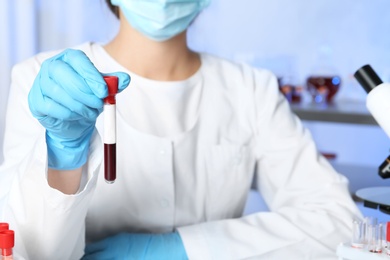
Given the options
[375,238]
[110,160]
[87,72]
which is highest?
[87,72]

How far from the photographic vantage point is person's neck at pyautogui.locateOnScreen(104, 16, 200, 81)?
60.7 inches

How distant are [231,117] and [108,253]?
1.68 ft

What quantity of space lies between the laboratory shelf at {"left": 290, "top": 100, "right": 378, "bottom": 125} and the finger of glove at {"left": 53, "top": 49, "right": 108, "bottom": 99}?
5.27ft

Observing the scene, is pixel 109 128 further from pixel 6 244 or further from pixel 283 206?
pixel 283 206

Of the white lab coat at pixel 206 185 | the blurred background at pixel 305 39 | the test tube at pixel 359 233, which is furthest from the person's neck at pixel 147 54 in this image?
the blurred background at pixel 305 39

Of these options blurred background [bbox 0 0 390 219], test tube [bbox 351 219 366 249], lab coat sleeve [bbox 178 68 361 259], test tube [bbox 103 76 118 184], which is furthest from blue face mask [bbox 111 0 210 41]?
blurred background [bbox 0 0 390 219]

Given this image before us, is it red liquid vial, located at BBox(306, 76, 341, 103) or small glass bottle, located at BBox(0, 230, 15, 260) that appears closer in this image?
small glass bottle, located at BBox(0, 230, 15, 260)

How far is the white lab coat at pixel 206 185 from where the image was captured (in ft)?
3.72

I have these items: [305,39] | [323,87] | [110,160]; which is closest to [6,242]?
[110,160]

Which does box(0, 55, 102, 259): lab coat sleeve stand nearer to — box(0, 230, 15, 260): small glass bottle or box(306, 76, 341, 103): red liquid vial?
box(0, 230, 15, 260): small glass bottle

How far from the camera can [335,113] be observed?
2482 millimetres

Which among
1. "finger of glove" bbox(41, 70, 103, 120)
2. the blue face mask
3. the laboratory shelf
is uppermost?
the blue face mask

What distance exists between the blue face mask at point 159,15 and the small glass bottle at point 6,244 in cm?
68

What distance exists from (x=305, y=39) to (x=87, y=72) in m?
2.40
